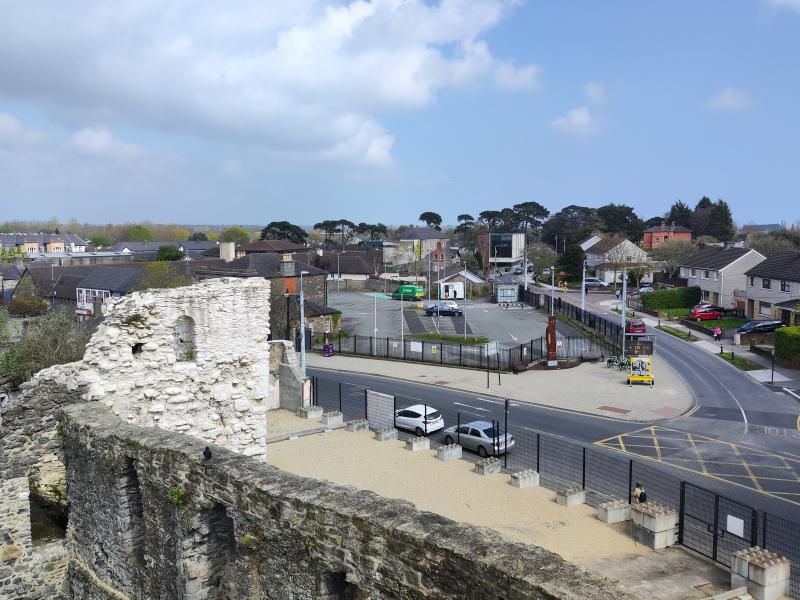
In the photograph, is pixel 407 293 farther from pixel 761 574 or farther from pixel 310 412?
pixel 761 574

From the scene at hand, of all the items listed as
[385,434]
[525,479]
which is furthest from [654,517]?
[385,434]

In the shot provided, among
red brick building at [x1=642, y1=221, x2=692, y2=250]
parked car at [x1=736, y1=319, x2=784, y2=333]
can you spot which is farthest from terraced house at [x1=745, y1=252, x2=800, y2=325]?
red brick building at [x1=642, y1=221, x2=692, y2=250]

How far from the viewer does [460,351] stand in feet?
121

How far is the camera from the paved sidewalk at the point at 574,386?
92.3ft

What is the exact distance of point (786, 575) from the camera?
12.5m

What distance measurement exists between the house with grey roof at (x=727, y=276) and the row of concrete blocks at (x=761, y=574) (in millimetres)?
45204

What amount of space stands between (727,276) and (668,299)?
5.03 m

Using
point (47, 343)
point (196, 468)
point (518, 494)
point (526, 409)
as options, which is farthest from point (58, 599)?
point (526, 409)

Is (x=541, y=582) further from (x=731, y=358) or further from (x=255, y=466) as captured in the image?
(x=731, y=358)

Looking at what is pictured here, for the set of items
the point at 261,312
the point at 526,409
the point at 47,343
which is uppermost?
the point at 261,312

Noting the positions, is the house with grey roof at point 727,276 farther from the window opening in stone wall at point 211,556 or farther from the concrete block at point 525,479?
the window opening in stone wall at point 211,556

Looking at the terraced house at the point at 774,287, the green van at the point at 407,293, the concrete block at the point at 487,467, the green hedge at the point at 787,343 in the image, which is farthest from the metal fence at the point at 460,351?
the green van at the point at 407,293

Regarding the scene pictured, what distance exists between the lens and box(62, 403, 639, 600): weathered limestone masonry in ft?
17.7

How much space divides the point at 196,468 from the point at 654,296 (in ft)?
A: 183
